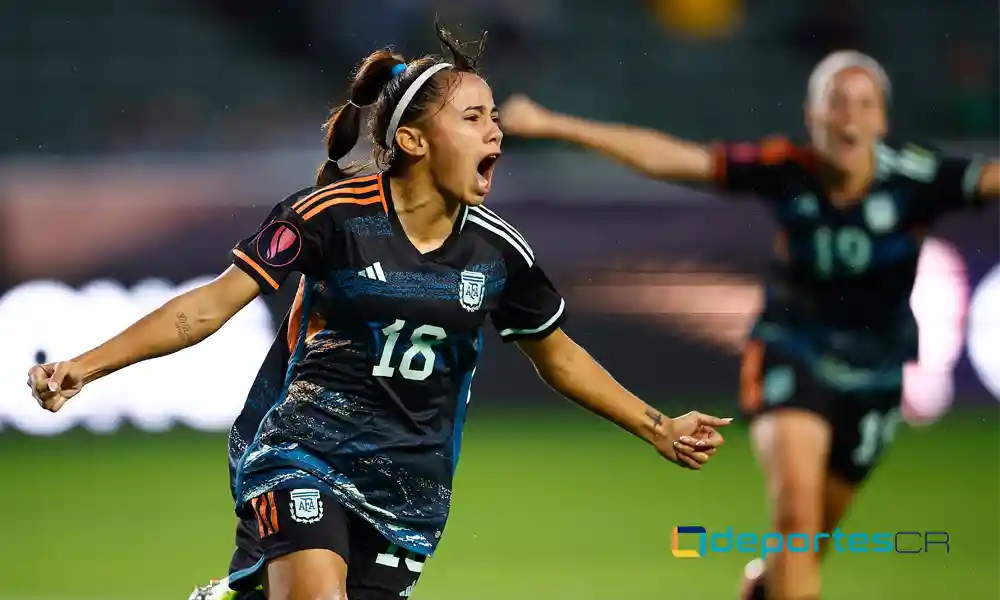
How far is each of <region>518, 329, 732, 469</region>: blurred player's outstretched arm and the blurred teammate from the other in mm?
1081

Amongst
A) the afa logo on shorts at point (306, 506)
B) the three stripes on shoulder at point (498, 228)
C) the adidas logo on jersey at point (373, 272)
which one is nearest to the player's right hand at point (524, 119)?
the three stripes on shoulder at point (498, 228)

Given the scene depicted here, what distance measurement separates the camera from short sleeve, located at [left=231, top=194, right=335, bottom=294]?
4.09m

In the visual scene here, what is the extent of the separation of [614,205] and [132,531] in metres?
3.88

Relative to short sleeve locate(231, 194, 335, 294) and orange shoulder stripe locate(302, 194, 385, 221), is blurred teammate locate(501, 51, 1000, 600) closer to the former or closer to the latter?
orange shoulder stripe locate(302, 194, 385, 221)

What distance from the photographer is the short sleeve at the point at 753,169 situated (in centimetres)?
569

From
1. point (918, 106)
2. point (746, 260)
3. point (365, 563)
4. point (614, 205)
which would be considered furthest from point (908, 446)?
point (365, 563)

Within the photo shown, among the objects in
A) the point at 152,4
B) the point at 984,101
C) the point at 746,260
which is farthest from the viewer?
the point at 152,4

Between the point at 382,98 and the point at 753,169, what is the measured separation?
1.78 metres

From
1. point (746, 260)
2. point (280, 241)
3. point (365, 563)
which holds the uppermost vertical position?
point (746, 260)

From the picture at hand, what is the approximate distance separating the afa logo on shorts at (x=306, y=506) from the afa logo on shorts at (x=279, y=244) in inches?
23.6

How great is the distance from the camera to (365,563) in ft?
14.0

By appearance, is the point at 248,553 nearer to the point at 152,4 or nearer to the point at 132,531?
the point at 132,531

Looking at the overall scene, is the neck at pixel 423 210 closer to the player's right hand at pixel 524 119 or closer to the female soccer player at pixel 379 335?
the female soccer player at pixel 379 335

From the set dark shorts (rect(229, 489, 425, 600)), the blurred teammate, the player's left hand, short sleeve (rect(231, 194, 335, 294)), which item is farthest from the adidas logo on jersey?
the blurred teammate
